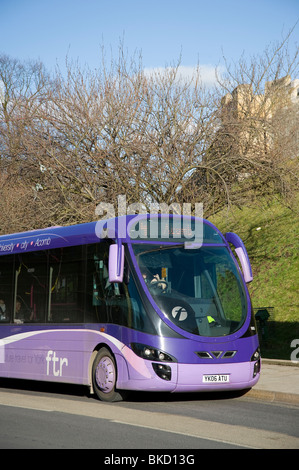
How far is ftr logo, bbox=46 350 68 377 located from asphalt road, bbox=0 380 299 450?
0.45 metres

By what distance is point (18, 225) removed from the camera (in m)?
24.0

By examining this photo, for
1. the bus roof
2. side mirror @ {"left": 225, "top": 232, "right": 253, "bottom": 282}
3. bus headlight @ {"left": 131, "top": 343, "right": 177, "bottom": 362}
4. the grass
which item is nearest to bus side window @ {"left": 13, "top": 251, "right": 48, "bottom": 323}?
the bus roof

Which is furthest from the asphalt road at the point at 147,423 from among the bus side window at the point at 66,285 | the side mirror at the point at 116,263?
the side mirror at the point at 116,263

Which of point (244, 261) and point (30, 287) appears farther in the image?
point (30, 287)

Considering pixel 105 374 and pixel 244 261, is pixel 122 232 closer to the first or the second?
pixel 244 261

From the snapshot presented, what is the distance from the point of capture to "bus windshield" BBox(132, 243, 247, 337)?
39.5ft

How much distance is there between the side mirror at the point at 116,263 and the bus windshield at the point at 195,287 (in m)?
0.34

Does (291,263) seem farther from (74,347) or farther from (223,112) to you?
(74,347)

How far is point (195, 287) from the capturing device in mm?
12500

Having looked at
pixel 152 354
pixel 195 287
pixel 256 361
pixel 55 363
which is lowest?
pixel 55 363

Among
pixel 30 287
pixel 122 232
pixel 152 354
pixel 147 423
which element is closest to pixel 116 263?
pixel 122 232

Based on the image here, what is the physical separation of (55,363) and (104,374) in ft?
5.29

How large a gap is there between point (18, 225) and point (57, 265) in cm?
1017

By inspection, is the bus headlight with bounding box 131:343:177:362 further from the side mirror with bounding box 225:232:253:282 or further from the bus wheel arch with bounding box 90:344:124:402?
the side mirror with bounding box 225:232:253:282
